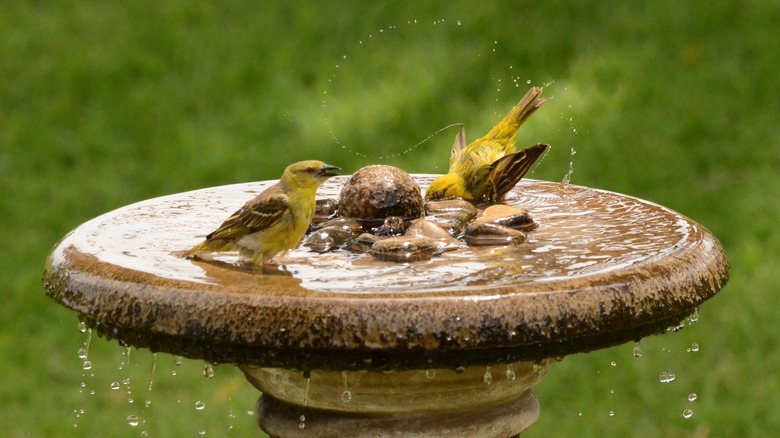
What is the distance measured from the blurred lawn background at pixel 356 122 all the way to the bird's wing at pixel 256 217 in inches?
119

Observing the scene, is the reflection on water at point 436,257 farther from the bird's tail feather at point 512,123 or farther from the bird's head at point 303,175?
the bird's tail feather at point 512,123

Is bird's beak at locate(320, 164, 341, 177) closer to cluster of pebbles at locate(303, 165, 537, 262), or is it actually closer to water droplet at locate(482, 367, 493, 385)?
cluster of pebbles at locate(303, 165, 537, 262)

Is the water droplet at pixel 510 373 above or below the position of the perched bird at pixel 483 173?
below

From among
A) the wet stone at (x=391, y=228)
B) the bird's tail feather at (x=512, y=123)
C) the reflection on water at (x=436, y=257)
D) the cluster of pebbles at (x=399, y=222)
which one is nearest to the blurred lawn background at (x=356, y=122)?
the bird's tail feather at (x=512, y=123)

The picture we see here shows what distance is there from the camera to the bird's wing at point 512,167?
160 inches

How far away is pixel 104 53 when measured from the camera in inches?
348

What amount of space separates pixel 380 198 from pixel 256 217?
588mm

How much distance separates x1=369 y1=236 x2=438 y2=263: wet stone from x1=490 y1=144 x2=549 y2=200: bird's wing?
33.5 inches

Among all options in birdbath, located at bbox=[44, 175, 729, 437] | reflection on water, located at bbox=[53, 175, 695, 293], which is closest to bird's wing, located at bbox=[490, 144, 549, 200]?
reflection on water, located at bbox=[53, 175, 695, 293]

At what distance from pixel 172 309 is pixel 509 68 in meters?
5.98

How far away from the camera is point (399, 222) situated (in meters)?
3.70

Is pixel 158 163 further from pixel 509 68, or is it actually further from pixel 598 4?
pixel 598 4

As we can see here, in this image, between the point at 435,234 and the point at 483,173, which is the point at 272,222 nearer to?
the point at 435,234

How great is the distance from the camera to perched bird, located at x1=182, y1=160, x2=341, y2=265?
321 centimetres
